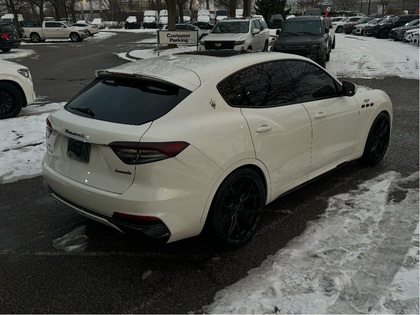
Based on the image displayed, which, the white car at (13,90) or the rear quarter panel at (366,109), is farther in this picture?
the white car at (13,90)

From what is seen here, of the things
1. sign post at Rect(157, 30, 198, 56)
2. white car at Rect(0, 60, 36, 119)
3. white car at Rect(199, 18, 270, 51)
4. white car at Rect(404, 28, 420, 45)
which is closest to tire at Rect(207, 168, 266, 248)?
white car at Rect(0, 60, 36, 119)

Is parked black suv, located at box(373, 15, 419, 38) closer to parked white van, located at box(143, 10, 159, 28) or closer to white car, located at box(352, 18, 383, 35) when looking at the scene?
white car, located at box(352, 18, 383, 35)

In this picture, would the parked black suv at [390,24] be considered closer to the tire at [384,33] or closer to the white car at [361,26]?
the tire at [384,33]

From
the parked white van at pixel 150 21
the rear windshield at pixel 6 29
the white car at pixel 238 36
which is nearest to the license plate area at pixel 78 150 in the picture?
the white car at pixel 238 36

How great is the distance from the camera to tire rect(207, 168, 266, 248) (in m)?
3.26

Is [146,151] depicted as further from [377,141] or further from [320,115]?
[377,141]

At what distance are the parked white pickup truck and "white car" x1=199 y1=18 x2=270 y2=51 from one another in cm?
2186

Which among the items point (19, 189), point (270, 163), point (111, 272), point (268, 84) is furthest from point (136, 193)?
point (19, 189)

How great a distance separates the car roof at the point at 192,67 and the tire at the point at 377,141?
1.86 m

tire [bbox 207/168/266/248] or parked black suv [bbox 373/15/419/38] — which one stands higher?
parked black suv [bbox 373/15/419/38]


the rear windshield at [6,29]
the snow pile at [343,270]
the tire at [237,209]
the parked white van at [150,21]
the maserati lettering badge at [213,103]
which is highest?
the parked white van at [150,21]

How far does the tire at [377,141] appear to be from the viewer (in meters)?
5.24

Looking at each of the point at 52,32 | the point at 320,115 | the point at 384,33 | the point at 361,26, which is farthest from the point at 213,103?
the point at 52,32

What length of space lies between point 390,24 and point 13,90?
2890 centimetres
